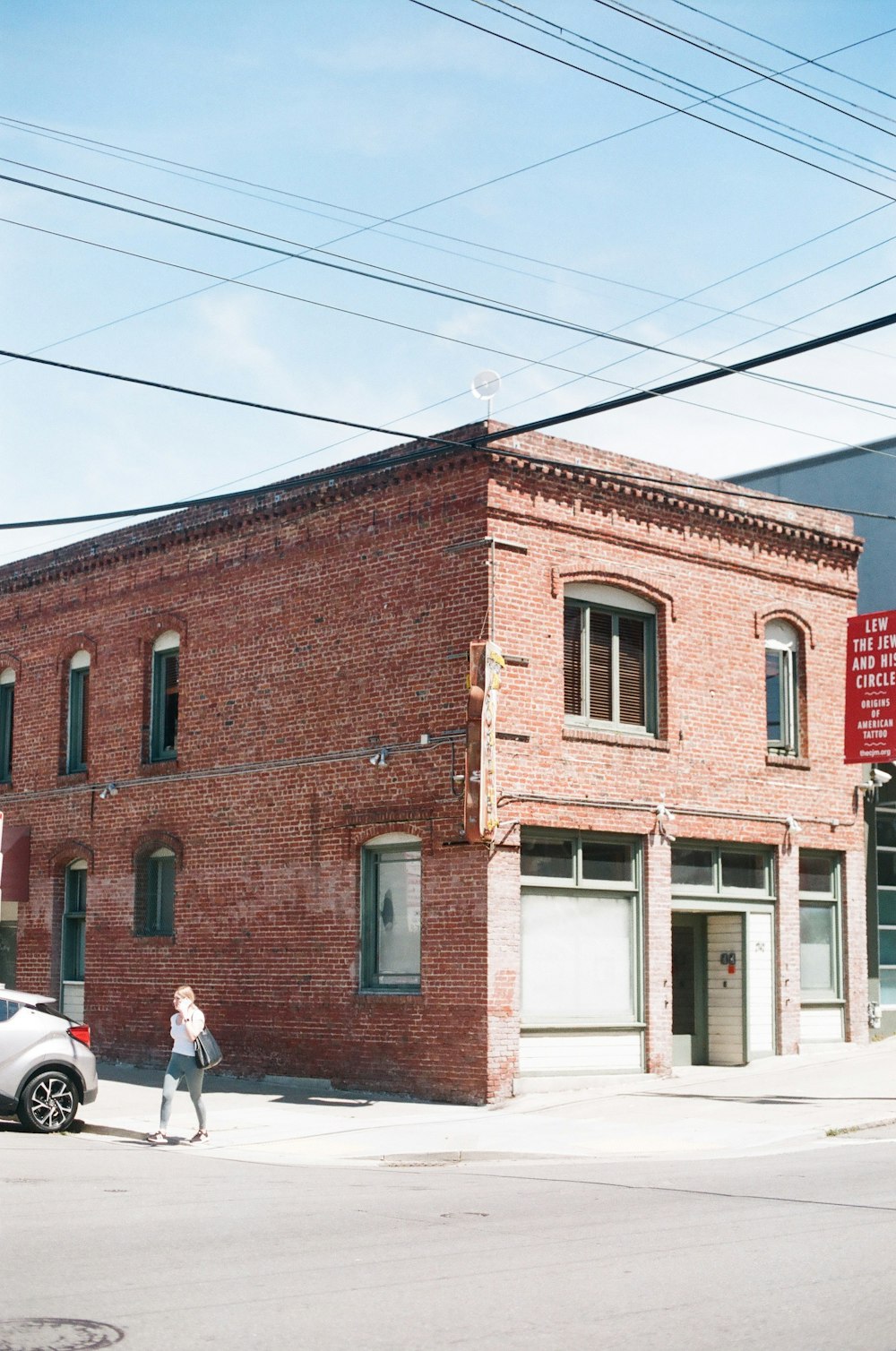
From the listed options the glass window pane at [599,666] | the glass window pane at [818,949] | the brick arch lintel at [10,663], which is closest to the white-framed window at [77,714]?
the brick arch lintel at [10,663]

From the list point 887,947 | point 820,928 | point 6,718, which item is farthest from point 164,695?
point 887,947

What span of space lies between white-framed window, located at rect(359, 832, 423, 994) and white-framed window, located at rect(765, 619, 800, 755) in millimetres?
6456

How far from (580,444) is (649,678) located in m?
3.44

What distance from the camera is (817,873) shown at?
25125 mm

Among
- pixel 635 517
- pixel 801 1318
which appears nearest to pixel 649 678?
pixel 635 517

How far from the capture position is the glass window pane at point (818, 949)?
24.7 m

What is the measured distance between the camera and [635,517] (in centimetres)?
2248

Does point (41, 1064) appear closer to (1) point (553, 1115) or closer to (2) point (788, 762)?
(1) point (553, 1115)

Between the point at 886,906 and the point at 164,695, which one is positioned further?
the point at 886,906

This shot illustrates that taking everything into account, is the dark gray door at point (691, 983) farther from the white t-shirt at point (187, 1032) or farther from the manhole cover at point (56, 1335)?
the manhole cover at point (56, 1335)

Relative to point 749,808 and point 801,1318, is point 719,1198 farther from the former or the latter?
point 749,808

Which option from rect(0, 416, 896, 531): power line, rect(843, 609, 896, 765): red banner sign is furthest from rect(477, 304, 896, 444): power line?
rect(843, 609, 896, 765): red banner sign

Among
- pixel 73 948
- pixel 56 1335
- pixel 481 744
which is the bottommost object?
pixel 56 1335

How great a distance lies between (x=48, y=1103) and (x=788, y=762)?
40.3 feet
